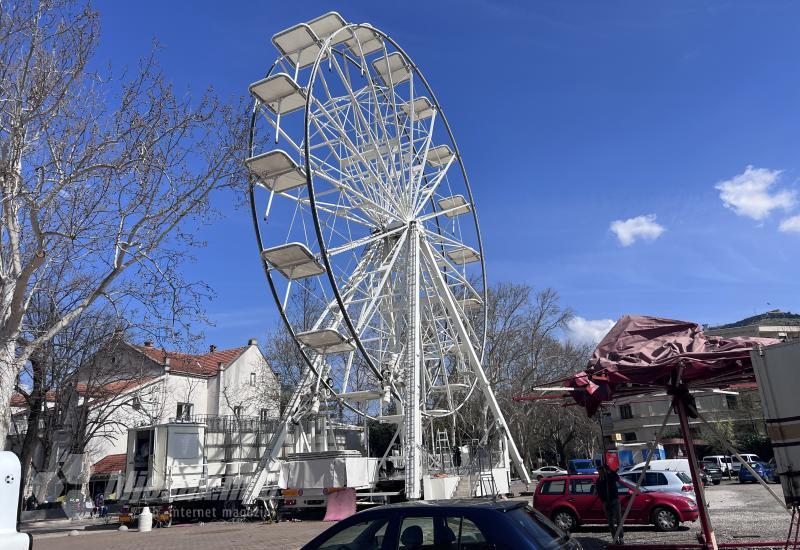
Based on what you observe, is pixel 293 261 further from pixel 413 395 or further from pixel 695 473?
pixel 695 473

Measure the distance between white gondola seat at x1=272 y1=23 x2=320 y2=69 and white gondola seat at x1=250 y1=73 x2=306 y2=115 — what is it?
94.6 inches

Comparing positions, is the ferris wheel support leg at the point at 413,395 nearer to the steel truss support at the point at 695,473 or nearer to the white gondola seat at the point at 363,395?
the white gondola seat at the point at 363,395

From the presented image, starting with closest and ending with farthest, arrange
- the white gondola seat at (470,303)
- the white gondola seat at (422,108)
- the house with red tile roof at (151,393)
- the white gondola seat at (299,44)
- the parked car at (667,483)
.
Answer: the parked car at (667,483)
the white gondola seat at (299,44)
the white gondola seat at (422,108)
the white gondola seat at (470,303)
the house with red tile roof at (151,393)

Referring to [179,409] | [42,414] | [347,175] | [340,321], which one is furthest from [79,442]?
[347,175]

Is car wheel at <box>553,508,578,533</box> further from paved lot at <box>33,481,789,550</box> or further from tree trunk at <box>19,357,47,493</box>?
tree trunk at <box>19,357,47,493</box>

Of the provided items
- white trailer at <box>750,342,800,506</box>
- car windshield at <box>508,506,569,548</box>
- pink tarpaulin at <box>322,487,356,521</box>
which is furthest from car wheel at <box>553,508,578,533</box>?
car windshield at <box>508,506,569,548</box>

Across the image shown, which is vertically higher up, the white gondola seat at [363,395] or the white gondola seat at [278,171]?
the white gondola seat at [278,171]

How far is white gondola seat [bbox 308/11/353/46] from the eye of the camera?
73.3ft

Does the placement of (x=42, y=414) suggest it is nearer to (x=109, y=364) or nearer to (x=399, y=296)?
(x=109, y=364)

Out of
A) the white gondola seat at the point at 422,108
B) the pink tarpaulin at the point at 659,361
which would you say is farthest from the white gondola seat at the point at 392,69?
the pink tarpaulin at the point at 659,361

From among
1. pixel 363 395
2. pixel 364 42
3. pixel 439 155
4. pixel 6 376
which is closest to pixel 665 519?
pixel 363 395

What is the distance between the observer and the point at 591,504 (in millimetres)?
14125

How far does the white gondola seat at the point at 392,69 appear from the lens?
25.0 meters

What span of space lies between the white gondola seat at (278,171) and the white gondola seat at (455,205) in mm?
9897
